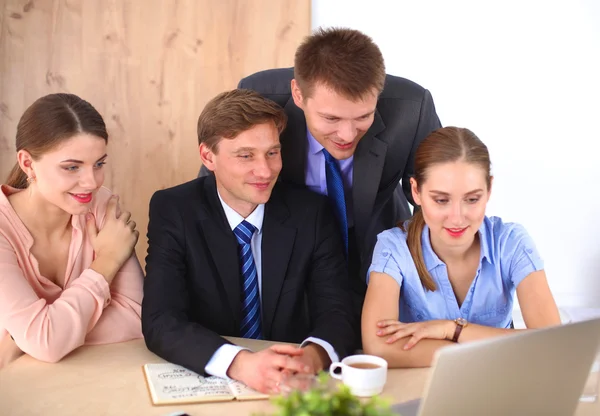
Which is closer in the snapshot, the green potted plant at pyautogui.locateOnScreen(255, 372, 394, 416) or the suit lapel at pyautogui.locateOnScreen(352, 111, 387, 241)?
the green potted plant at pyautogui.locateOnScreen(255, 372, 394, 416)

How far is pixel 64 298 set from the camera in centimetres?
200

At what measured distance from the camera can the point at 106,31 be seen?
11.5 ft

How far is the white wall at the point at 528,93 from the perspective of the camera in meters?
3.88

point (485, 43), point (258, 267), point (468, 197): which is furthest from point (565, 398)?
point (485, 43)

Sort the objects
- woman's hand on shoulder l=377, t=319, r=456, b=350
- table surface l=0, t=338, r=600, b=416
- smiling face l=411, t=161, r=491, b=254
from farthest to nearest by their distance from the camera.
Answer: smiling face l=411, t=161, r=491, b=254 → woman's hand on shoulder l=377, t=319, r=456, b=350 → table surface l=0, t=338, r=600, b=416

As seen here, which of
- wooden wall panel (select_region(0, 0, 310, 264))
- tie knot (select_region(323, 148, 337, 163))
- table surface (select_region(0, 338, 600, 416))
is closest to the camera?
table surface (select_region(0, 338, 600, 416))

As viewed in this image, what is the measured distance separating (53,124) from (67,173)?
143 mm

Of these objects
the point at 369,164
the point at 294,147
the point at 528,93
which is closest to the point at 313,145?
the point at 294,147

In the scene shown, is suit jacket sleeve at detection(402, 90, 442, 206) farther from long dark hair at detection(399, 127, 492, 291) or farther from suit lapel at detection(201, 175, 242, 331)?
suit lapel at detection(201, 175, 242, 331)

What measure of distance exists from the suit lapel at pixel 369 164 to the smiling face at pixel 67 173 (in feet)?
2.71

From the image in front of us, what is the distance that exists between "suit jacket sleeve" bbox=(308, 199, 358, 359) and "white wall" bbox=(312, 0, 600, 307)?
1.83m

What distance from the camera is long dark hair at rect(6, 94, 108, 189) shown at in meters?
2.09

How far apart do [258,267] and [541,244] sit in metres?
2.40

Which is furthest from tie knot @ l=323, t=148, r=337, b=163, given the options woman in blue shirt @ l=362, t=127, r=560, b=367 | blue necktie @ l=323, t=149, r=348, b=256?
woman in blue shirt @ l=362, t=127, r=560, b=367
